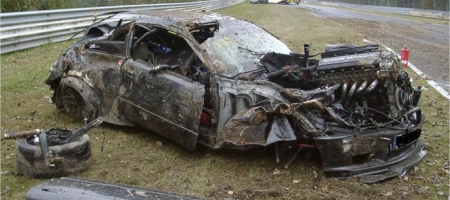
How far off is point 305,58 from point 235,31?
1.08m

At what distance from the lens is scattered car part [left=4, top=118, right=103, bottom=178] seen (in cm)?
439

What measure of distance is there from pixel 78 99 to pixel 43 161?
6.31 feet

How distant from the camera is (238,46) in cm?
557

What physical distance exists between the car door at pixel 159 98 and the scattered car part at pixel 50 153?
819 mm

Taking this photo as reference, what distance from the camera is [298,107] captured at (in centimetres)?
446

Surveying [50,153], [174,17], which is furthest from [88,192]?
[174,17]

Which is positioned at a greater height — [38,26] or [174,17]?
[174,17]

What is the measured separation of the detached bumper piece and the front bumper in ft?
6.15

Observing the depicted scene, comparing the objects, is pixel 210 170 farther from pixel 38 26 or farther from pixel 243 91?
pixel 38 26

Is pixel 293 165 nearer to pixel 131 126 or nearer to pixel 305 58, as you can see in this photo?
pixel 305 58

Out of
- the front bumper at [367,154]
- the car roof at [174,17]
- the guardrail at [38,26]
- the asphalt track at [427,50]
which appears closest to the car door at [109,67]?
the car roof at [174,17]

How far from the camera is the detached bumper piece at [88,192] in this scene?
303 cm

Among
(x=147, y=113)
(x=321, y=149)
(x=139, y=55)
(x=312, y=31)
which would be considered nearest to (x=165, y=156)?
(x=147, y=113)

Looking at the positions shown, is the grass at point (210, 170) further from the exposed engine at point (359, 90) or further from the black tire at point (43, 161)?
the exposed engine at point (359, 90)
